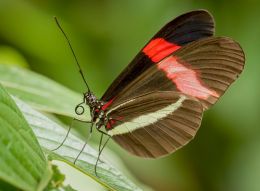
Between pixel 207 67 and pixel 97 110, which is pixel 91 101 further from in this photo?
pixel 207 67

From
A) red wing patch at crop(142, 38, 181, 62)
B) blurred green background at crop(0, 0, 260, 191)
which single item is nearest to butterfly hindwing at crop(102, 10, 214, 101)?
red wing patch at crop(142, 38, 181, 62)

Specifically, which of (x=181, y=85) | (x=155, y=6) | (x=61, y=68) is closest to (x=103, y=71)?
(x=61, y=68)

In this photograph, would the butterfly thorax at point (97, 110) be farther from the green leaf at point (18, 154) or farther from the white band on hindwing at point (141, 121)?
the green leaf at point (18, 154)

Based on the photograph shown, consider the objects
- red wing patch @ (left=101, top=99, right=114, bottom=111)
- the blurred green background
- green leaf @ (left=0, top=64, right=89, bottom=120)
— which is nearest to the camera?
green leaf @ (left=0, top=64, right=89, bottom=120)

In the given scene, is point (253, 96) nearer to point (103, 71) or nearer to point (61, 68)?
point (103, 71)

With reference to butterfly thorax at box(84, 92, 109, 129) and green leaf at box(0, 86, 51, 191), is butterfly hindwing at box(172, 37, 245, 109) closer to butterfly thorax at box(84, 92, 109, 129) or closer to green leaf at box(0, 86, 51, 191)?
butterfly thorax at box(84, 92, 109, 129)

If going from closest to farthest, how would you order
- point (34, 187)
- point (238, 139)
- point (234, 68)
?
point (34, 187) < point (234, 68) < point (238, 139)
